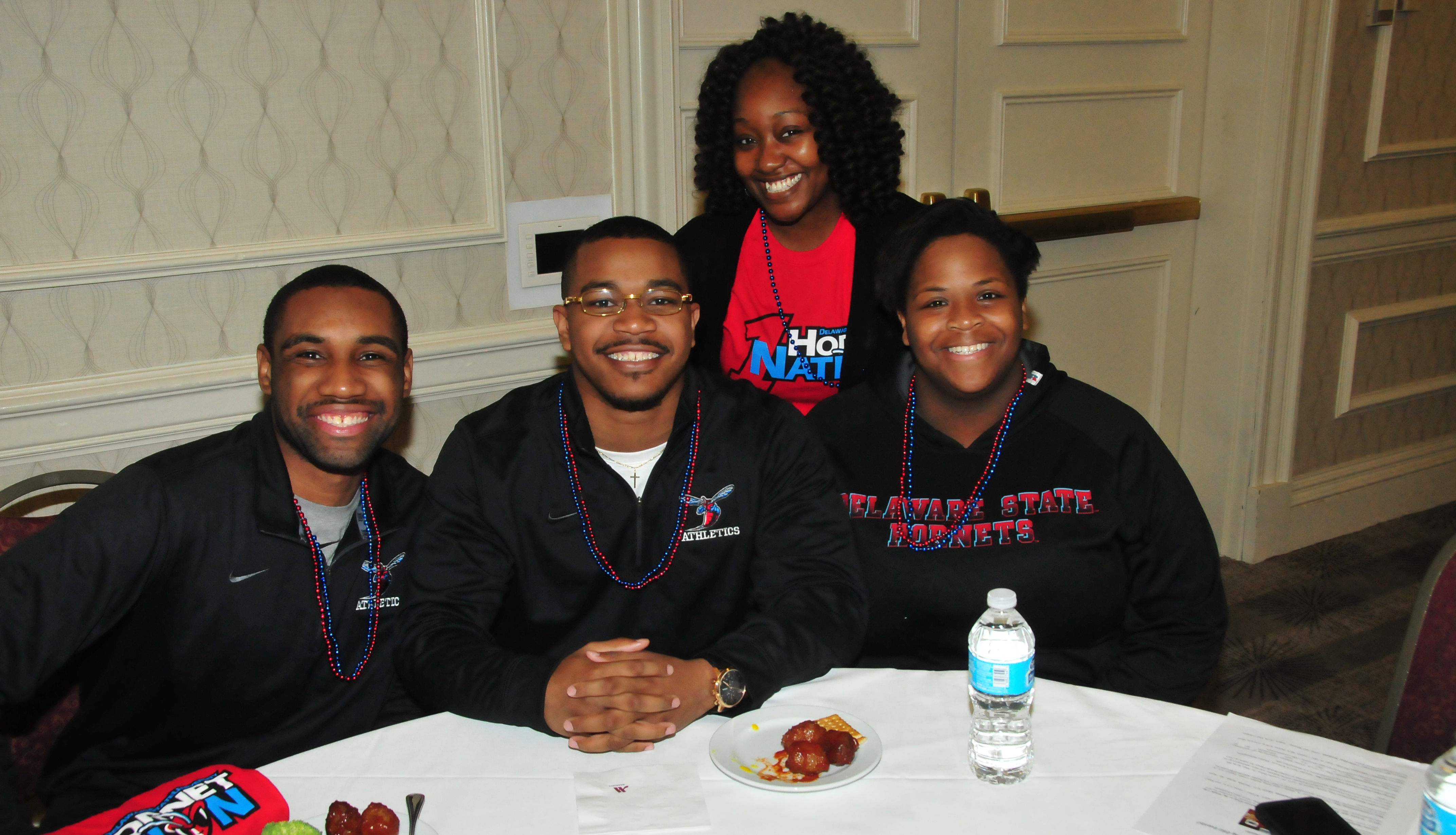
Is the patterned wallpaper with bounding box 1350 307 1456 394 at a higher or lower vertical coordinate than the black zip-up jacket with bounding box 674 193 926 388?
lower

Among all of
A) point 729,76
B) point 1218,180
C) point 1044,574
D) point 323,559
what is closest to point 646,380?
point 323,559

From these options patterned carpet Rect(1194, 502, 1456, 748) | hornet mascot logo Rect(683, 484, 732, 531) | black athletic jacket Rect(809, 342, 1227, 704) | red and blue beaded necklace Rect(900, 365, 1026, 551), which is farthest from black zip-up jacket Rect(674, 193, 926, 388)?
patterned carpet Rect(1194, 502, 1456, 748)

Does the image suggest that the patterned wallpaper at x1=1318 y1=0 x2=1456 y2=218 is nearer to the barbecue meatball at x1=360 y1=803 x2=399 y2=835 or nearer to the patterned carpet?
the patterned carpet

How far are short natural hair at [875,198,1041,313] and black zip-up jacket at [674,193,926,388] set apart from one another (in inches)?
11.3

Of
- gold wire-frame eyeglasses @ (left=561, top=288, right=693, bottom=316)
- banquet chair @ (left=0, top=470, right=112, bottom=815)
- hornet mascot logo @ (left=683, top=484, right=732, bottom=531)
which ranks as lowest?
banquet chair @ (left=0, top=470, right=112, bottom=815)

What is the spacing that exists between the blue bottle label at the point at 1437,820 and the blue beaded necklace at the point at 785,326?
1.47 metres

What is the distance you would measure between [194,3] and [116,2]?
0.13 m

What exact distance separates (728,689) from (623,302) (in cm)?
64

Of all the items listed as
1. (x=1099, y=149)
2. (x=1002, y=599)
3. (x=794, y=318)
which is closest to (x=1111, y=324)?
(x=1099, y=149)

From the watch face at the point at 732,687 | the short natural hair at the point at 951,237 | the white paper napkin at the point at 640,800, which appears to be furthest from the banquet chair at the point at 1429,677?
the white paper napkin at the point at 640,800

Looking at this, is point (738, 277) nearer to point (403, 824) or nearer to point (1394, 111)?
point (403, 824)

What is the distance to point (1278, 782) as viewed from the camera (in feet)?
4.14

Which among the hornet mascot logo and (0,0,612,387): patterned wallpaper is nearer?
the hornet mascot logo

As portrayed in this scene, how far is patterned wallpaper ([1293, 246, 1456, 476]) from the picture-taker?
384 cm
